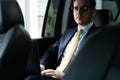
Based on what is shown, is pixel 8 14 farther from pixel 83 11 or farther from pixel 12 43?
pixel 83 11

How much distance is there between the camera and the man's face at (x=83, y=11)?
103 inches

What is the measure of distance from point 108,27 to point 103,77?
0.16m

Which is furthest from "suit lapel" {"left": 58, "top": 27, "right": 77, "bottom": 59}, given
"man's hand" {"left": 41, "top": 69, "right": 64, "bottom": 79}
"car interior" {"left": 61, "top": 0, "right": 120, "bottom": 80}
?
"car interior" {"left": 61, "top": 0, "right": 120, "bottom": 80}

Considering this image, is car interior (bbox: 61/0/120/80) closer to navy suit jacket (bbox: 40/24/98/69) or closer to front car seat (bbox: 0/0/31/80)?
front car seat (bbox: 0/0/31/80)

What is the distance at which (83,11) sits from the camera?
264 centimetres

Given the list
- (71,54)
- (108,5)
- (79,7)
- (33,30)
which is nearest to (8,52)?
(71,54)

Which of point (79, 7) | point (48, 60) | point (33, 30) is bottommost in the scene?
point (33, 30)

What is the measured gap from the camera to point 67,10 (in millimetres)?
3553

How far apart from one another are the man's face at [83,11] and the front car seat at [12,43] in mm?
502

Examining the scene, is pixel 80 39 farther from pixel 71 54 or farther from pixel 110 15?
pixel 110 15

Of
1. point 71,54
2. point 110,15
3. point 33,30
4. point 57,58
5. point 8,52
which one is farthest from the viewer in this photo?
point 33,30

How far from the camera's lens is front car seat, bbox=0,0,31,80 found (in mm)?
2188

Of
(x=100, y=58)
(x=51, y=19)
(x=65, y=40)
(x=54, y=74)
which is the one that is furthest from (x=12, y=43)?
(x=51, y=19)

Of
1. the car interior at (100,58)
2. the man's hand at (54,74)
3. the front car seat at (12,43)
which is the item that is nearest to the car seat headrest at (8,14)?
the front car seat at (12,43)
